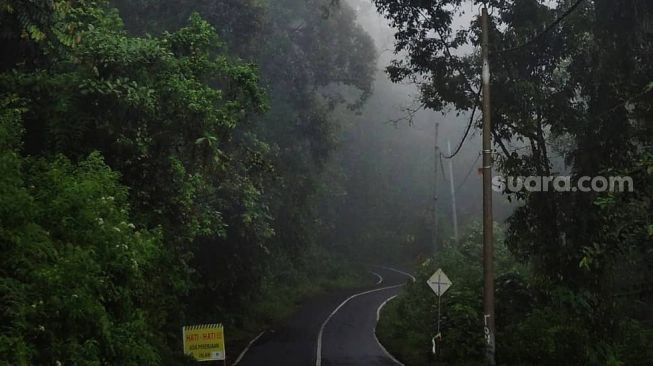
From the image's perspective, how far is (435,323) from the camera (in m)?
17.9

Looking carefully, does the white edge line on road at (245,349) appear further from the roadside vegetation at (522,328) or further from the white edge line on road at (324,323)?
the roadside vegetation at (522,328)

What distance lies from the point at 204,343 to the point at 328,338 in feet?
33.0

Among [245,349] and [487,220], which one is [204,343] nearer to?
[487,220]

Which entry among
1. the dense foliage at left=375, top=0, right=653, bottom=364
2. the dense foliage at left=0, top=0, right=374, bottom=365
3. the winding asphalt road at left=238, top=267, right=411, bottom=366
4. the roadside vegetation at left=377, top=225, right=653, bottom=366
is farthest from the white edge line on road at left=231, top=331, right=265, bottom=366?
the dense foliage at left=375, top=0, right=653, bottom=364

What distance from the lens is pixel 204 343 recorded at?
39.3ft

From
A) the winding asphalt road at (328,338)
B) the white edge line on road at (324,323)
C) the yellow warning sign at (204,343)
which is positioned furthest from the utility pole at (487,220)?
the white edge line on road at (324,323)

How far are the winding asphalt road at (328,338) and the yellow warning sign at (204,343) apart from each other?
198 inches

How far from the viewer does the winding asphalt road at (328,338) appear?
1731 centimetres

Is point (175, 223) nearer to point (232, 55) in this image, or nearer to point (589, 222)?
point (589, 222)

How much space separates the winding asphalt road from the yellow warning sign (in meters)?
5.03

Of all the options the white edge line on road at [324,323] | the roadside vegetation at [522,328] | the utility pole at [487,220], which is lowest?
the white edge line on road at [324,323]

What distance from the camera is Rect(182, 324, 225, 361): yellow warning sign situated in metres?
11.9

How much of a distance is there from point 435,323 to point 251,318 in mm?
9205

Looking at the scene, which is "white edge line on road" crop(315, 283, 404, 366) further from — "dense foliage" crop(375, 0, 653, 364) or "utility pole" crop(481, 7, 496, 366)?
"utility pole" crop(481, 7, 496, 366)
